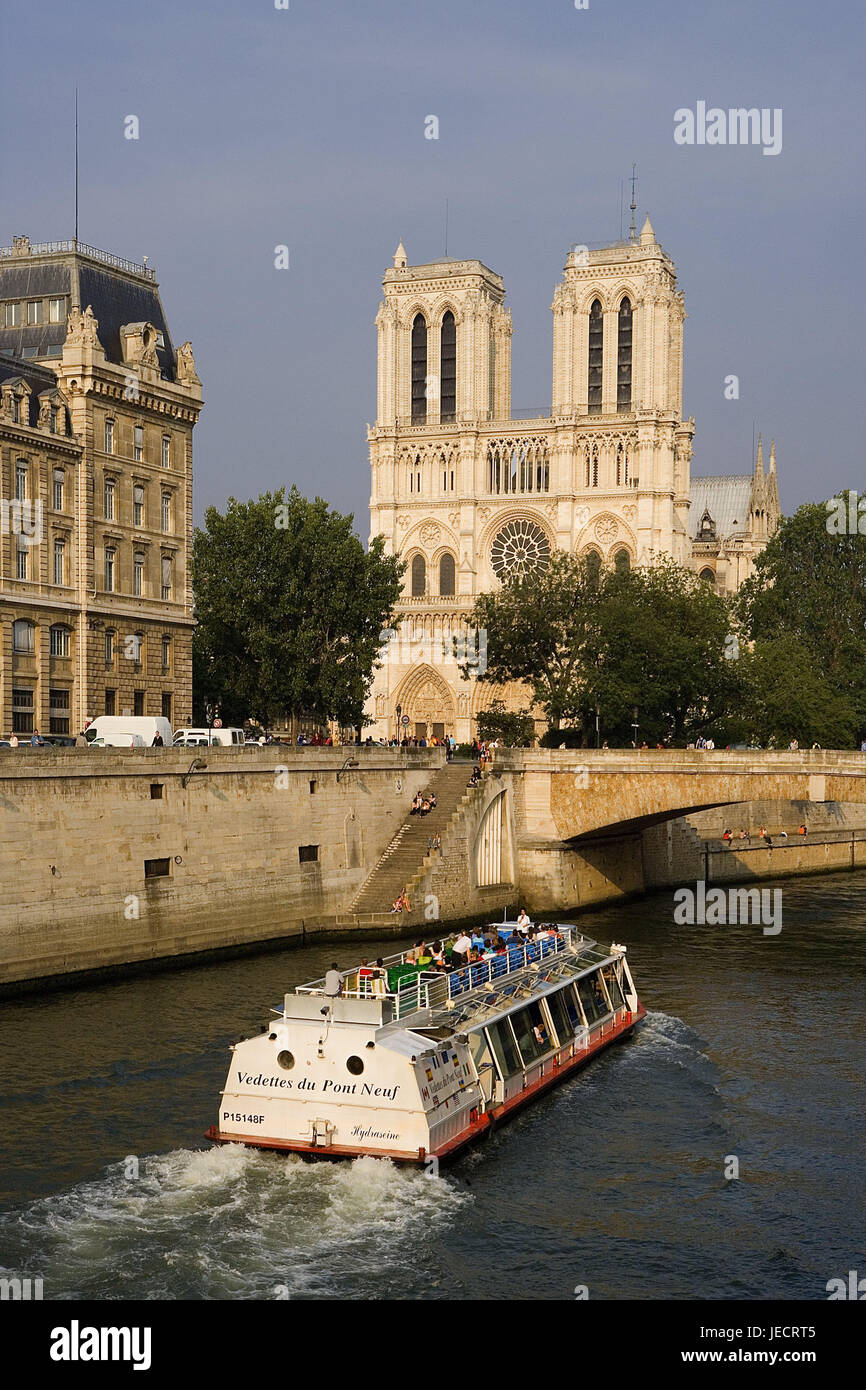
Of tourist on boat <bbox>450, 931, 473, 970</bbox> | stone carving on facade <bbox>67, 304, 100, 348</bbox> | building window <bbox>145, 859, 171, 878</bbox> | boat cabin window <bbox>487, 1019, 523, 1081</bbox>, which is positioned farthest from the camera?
stone carving on facade <bbox>67, 304, 100, 348</bbox>

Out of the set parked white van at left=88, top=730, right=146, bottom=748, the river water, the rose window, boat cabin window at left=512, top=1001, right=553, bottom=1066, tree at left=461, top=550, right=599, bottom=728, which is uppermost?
the rose window

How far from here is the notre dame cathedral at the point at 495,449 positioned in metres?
128

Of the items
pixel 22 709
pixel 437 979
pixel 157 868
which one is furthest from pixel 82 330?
pixel 437 979

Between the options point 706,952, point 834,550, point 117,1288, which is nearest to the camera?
point 117,1288

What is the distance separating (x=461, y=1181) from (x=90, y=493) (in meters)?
40.7

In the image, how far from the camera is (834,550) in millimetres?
104312

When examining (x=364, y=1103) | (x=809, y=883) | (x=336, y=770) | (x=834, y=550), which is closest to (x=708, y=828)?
(x=809, y=883)

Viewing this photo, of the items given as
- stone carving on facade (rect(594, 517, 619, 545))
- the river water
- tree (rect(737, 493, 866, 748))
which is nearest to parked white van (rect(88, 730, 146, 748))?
the river water

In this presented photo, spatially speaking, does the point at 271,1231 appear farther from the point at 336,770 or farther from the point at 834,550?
the point at 834,550

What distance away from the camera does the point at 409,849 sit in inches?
2379

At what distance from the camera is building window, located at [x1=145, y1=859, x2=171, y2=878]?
161 feet

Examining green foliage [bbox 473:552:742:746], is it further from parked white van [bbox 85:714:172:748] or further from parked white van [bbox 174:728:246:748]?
parked white van [bbox 85:714:172:748]

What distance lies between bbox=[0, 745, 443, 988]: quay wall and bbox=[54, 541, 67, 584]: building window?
13034 mm

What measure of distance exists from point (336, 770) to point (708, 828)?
26.2 metres
